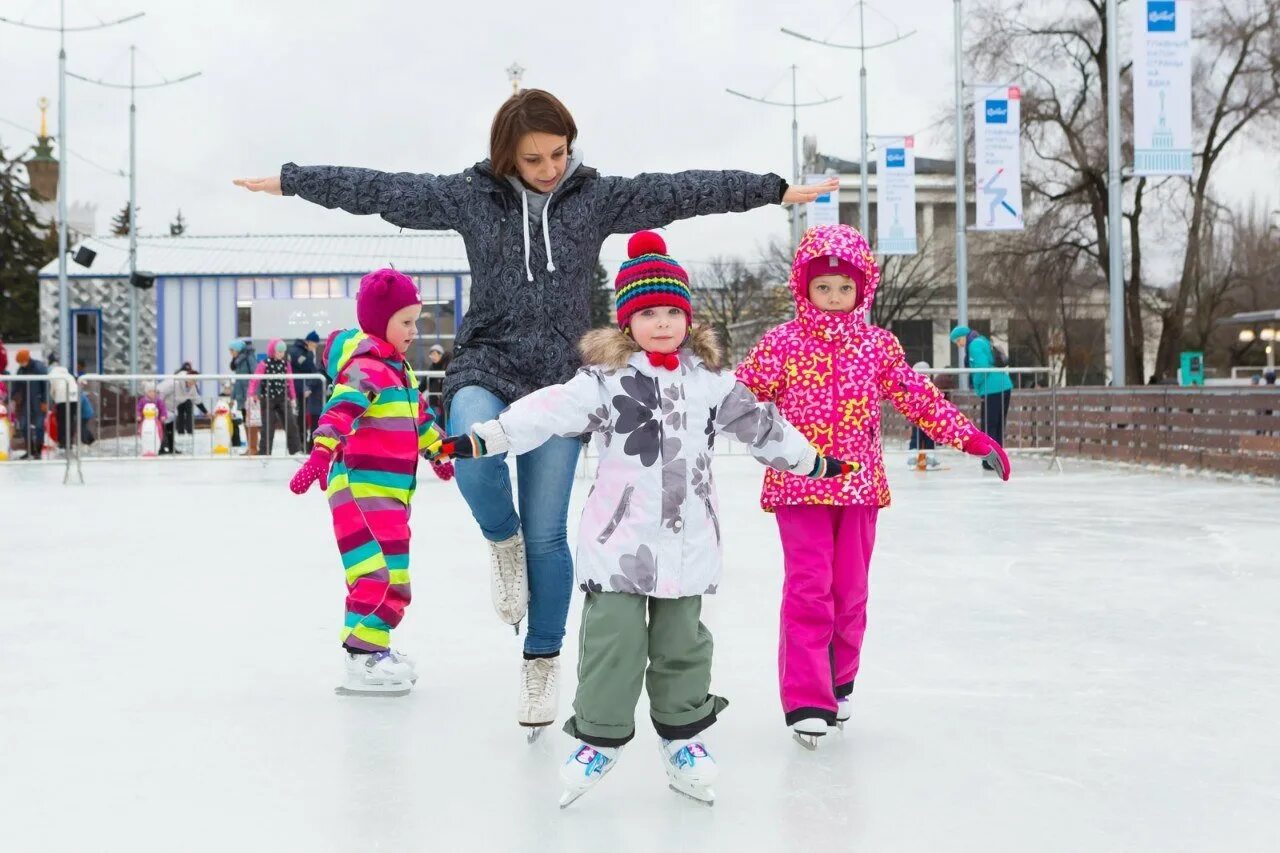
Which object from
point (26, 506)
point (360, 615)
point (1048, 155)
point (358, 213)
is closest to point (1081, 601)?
point (360, 615)

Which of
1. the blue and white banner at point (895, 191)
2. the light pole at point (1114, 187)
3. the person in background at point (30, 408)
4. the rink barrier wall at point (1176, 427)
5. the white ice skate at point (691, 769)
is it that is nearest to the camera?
the white ice skate at point (691, 769)

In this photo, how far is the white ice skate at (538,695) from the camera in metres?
3.68

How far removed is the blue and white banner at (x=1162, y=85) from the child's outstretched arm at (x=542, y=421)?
1422 centimetres

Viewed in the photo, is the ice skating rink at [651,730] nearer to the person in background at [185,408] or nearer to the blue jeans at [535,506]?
the blue jeans at [535,506]

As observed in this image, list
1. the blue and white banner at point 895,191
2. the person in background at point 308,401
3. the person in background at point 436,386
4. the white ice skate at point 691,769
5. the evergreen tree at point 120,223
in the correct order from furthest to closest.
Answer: the evergreen tree at point 120,223, the blue and white banner at point 895,191, the person in background at point 436,386, the person in background at point 308,401, the white ice skate at point 691,769

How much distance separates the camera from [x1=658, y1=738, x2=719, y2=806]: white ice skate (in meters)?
3.11

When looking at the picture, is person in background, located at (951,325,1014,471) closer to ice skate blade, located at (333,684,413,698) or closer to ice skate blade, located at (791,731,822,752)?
ice skate blade, located at (333,684,413,698)

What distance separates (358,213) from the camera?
3.80 meters

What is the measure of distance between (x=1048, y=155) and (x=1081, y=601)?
2722cm

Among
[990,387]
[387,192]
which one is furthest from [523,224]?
[990,387]

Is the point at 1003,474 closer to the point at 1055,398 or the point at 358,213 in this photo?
the point at 358,213

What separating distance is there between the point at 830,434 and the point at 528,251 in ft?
3.00

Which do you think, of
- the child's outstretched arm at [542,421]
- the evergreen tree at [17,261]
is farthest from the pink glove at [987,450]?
the evergreen tree at [17,261]

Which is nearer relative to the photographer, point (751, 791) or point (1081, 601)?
point (751, 791)
